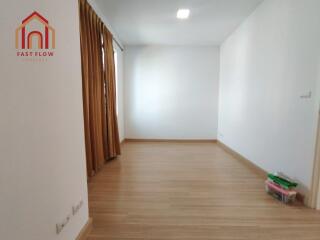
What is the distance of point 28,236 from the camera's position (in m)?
0.84

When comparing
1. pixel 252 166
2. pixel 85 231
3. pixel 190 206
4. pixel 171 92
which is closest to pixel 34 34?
pixel 85 231

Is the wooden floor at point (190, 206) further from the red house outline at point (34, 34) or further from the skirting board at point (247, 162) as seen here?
the red house outline at point (34, 34)

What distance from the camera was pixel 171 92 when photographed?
4680mm

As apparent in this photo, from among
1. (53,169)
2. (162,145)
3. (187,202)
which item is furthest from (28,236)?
(162,145)

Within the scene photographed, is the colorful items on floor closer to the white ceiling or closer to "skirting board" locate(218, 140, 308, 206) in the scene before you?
"skirting board" locate(218, 140, 308, 206)

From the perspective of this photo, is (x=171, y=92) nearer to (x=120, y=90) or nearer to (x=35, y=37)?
(x=120, y=90)

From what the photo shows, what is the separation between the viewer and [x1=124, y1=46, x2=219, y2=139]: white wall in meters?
4.60

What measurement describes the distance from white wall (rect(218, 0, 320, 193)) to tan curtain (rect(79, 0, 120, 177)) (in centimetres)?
256

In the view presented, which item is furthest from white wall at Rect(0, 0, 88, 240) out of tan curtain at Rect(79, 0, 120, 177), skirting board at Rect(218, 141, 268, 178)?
skirting board at Rect(218, 141, 268, 178)

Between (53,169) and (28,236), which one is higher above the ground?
(53,169)

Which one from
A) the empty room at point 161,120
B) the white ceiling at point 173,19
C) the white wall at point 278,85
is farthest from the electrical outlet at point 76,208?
the white ceiling at point 173,19

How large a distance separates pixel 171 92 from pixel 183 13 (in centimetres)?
209

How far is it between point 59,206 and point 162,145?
3.46 metres

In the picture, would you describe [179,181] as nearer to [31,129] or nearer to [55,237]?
[55,237]
